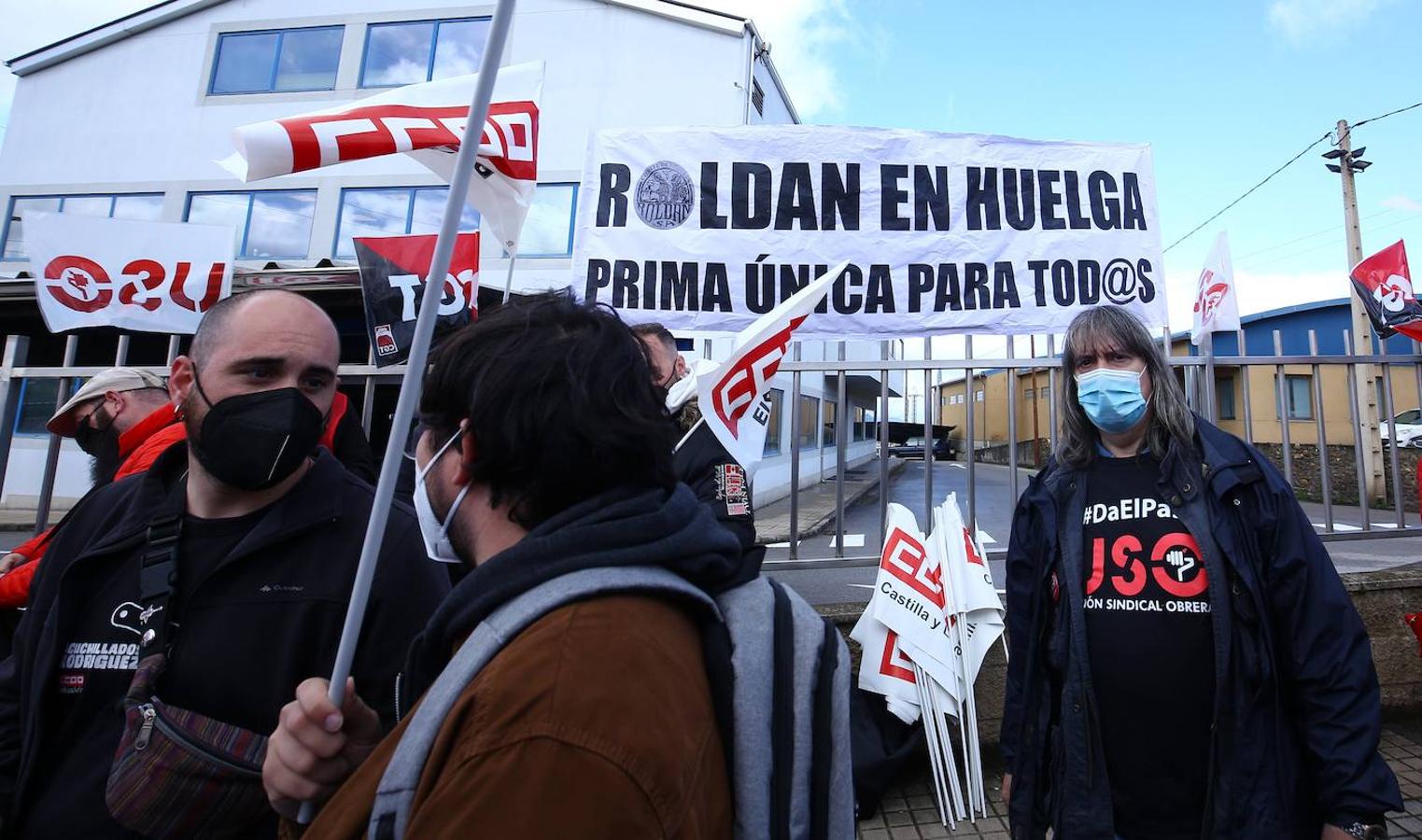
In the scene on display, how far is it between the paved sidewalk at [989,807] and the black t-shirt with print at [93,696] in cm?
272

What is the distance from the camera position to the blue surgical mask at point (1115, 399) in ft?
7.32

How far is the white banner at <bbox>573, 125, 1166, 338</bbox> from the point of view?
3893 mm

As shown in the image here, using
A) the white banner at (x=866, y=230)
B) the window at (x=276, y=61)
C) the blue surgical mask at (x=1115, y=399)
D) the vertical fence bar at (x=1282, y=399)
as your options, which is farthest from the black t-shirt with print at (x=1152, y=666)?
the window at (x=276, y=61)

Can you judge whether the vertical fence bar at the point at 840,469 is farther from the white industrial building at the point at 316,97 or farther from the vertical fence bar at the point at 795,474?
the white industrial building at the point at 316,97

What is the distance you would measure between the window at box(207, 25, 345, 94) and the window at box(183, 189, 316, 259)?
2.47 metres

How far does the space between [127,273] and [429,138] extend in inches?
96.8

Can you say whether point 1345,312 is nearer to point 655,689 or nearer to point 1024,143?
point 1024,143

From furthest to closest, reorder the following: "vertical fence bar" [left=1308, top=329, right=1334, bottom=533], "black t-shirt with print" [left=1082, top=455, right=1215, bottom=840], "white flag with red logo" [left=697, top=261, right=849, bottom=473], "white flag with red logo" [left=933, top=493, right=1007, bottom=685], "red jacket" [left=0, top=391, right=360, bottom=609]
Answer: "vertical fence bar" [left=1308, top=329, right=1334, bottom=533]
"white flag with red logo" [left=933, top=493, right=1007, bottom=685]
"white flag with red logo" [left=697, top=261, right=849, bottom=473]
"red jacket" [left=0, top=391, right=360, bottom=609]
"black t-shirt with print" [left=1082, top=455, right=1215, bottom=840]

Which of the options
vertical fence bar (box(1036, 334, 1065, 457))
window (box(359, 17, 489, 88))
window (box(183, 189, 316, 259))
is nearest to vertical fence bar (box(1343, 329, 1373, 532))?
vertical fence bar (box(1036, 334, 1065, 457))

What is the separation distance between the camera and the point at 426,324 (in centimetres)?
92

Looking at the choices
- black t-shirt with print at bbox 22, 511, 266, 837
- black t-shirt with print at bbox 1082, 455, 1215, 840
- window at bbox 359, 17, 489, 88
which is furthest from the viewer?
window at bbox 359, 17, 489, 88

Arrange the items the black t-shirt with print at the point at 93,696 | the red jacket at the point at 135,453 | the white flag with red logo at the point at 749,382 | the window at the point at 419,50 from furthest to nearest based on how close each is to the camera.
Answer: the window at the point at 419,50 < the white flag with red logo at the point at 749,382 < the red jacket at the point at 135,453 < the black t-shirt with print at the point at 93,696

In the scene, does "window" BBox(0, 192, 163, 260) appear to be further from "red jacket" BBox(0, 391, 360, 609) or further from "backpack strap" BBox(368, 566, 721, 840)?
"backpack strap" BBox(368, 566, 721, 840)

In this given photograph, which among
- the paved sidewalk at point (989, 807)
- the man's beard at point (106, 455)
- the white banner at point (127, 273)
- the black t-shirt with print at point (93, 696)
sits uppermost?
the white banner at point (127, 273)
